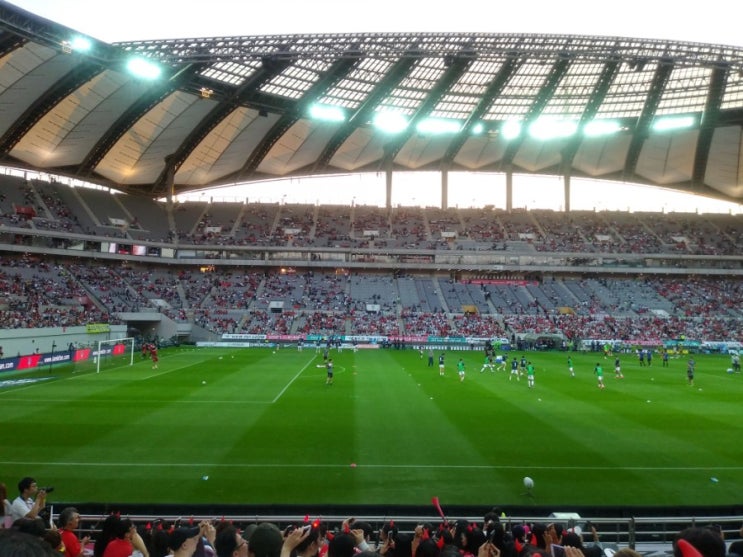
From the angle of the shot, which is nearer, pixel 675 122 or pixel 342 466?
pixel 342 466

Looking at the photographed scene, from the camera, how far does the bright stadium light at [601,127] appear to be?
6475 cm

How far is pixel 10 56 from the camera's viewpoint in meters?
41.3

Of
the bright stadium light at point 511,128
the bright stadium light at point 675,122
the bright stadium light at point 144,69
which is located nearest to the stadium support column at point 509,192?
the bright stadium light at point 511,128

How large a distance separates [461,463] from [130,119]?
5152 cm

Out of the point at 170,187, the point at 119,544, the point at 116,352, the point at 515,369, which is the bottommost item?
the point at 116,352

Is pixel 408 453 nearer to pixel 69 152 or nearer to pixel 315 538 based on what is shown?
pixel 315 538

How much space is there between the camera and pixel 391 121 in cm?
6375

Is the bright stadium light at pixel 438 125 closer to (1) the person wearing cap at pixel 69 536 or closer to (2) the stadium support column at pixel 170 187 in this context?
(2) the stadium support column at pixel 170 187

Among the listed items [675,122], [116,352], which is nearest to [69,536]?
[116,352]

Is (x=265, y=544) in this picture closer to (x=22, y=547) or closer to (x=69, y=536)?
(x=22, y=547)

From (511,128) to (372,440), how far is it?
188 ft

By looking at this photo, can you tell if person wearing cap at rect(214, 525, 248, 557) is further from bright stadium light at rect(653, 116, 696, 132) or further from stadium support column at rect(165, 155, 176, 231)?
bright stadium light at rect(653, 116, 696, 132)

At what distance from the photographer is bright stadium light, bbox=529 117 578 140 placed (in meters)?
64.9

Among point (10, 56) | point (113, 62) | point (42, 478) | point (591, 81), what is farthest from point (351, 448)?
point (591, 81)
